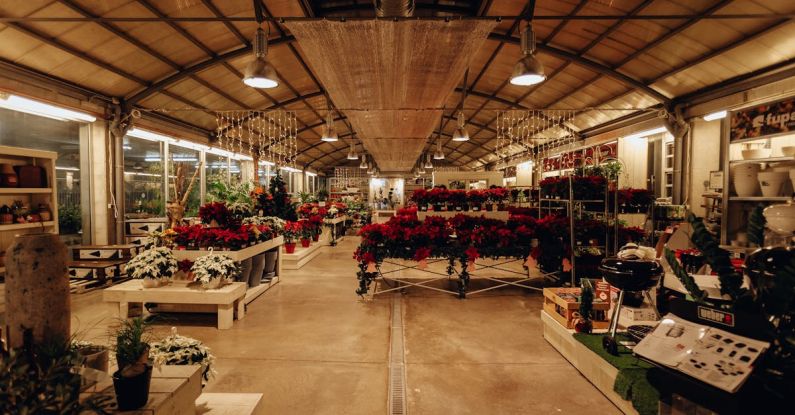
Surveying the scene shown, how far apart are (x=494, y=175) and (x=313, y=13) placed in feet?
19.6

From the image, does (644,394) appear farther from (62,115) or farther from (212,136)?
(212,136)

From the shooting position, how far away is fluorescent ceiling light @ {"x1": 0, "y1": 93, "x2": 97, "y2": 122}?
18.3 ft

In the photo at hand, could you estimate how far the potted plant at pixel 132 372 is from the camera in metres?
1.46

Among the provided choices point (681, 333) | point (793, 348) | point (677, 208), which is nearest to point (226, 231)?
point (681, 333)

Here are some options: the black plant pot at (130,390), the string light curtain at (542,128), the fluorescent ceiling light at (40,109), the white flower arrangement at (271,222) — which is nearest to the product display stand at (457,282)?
the white flower arrangement at (271,222)

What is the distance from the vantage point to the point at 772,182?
3660 millimetres

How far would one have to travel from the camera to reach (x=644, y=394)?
7.45ft

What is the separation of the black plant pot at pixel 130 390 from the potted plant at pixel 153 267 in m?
3.25

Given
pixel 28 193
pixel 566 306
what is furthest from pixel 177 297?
→ pixel 566 306

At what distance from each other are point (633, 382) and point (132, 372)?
275 centimetres

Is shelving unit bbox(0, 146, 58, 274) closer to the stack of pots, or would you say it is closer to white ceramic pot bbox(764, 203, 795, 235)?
white ceramic pot bbox(764, 203, 795, 235)

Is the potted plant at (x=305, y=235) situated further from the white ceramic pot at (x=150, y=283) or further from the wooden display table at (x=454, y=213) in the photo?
the white ceramic pot at (x=150, y=283)

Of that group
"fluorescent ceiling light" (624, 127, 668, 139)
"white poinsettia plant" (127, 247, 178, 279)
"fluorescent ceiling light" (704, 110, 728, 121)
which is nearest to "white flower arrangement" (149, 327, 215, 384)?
"white poinsettia plant" (127, 247, 178, 279)

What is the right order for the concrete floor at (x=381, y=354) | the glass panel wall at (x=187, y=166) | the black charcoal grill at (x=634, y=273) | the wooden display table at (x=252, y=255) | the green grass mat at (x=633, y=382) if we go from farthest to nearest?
the glass panel wall at (x=187, y=166), the wooden display table at (x=252, y=255), the concrete floor at (x=381, y=354), the black charcoal grill at (x=634, y=273), the green grass mat at (x=633, y=382)
